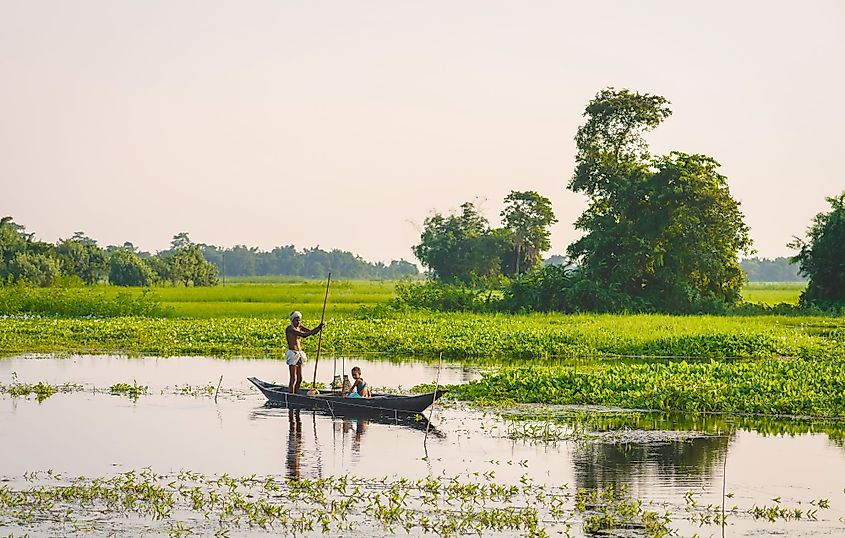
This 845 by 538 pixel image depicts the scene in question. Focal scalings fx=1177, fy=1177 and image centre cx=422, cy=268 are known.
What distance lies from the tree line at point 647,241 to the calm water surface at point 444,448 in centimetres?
2696

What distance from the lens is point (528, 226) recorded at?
7275 centimetres

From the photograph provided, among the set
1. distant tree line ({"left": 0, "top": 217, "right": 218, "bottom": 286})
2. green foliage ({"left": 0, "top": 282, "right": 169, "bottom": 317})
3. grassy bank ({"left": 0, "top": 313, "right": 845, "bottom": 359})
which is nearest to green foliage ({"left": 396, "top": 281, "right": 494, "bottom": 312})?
grassy bank ({"left": 0, "top": 313, "right": 845, "bottom": 359})

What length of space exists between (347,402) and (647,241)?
2920cm

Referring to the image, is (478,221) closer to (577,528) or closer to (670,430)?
(670,430)

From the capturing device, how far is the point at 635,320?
3984 centimetres

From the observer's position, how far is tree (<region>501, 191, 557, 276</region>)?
72062mm

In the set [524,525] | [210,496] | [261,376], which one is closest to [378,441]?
[210,496]

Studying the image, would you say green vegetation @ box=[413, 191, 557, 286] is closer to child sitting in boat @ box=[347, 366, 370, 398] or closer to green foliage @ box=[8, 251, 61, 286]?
green foliage @ box=[8, 251, 61, 286]

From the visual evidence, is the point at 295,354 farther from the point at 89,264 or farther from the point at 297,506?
the point at 89,264

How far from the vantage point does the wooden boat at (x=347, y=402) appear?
19109 mm

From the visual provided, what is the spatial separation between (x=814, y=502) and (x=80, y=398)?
44.4ft

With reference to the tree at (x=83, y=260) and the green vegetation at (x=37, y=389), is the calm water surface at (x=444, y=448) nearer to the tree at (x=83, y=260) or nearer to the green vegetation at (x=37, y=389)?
the green vegetation at (x=37, y=389)

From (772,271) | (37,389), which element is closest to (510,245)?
(37,389)

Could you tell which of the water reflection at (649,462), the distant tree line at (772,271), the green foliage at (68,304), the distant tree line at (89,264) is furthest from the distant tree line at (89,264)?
the distant tree line at (772,271)
